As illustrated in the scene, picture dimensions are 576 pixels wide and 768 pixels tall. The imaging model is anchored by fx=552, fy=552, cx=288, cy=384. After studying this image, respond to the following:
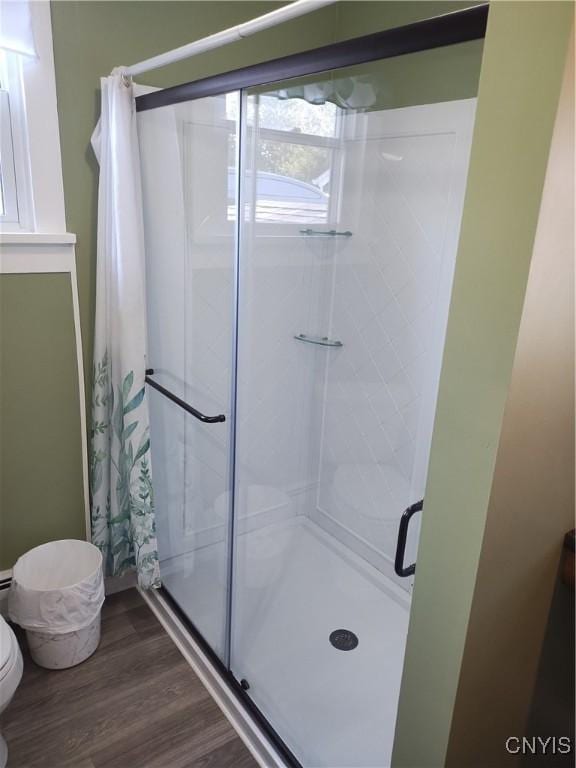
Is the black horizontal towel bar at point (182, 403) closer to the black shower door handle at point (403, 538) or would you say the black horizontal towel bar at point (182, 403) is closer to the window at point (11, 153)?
the window at point (11, 153)

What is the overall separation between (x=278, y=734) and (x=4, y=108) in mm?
2078

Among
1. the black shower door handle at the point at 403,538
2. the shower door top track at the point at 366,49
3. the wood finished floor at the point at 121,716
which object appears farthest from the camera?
the wood finished floor at the point at 121,716

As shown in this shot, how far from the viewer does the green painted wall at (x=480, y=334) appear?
26.3 inches

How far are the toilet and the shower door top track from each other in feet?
5.15

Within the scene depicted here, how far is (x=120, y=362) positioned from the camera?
1.89m

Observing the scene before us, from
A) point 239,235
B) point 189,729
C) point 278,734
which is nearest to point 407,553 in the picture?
point 278,734

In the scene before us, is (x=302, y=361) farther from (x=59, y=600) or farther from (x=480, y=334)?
(x=480, y=334)

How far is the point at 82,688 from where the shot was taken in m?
1.80

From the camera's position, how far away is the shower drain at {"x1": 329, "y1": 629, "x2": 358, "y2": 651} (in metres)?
1.98

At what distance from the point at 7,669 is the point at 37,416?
805mm

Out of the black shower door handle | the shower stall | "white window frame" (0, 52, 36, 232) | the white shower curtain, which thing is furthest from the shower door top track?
the black shower door handle

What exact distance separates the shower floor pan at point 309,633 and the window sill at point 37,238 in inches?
44.8

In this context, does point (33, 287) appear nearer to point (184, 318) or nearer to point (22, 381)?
point (22, 381)

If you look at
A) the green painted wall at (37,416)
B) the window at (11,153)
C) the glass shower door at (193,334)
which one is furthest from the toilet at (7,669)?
the window at (11,153)
